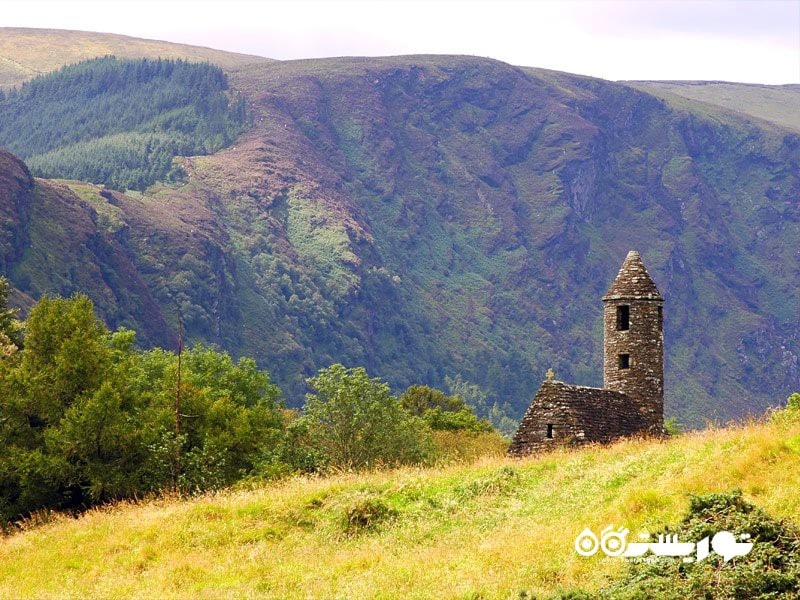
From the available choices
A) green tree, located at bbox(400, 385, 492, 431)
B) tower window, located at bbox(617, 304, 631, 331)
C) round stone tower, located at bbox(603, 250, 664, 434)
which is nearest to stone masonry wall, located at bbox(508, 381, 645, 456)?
round stone tower, located at bbox(603, 250, 664, 434)

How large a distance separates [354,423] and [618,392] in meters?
12.1

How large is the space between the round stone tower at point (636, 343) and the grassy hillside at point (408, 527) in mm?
10315

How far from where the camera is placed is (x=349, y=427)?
5472 cm

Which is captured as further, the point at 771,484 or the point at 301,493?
the point at 301,493

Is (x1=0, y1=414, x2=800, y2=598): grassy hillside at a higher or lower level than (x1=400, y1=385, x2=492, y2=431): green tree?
higher

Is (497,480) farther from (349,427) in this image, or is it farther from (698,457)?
(349,427)

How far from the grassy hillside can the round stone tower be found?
10.3m

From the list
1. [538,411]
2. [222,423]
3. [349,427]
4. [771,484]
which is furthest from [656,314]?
[771,484]

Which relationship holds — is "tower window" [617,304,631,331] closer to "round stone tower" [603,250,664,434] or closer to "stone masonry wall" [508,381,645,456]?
"round stone tower" [603,250,664,434]

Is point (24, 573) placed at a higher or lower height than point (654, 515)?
lower

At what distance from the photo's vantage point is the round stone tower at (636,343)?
48.4m

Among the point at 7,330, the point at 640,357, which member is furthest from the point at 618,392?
the point at 7,330

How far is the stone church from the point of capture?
4269cm

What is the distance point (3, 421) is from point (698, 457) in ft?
80.2
